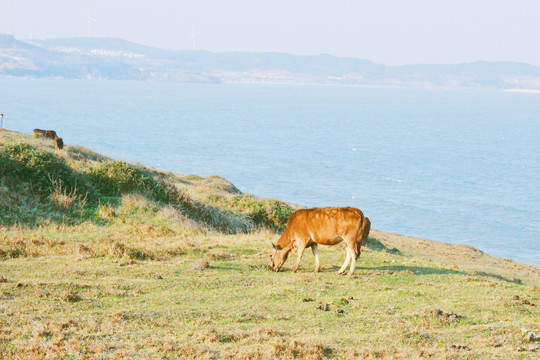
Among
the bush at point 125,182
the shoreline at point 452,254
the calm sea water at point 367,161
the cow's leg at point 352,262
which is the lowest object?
the calm sea water at point 367,161

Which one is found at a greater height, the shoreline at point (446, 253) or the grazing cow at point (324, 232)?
the grazing cow at point (324, 232)

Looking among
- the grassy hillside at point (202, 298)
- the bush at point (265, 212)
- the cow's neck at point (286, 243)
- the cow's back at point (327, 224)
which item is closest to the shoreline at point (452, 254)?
the bush at point (265, 212)

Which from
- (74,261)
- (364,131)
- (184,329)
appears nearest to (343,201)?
(74,261)

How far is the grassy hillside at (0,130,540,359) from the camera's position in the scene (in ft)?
33.2

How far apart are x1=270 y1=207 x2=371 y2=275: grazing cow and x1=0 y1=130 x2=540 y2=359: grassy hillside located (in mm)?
461

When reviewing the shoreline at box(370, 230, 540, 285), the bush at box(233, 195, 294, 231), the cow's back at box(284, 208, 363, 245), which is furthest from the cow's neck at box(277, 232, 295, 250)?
the shoreline at box(370, 230, 540, 285)

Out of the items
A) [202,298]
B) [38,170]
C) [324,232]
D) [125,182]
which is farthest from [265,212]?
[202,298]

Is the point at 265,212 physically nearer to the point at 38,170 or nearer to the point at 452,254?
the point at 38,170

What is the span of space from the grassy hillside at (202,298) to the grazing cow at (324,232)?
1.51ft

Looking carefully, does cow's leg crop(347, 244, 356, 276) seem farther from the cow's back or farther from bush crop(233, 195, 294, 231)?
bush crop(233, 195, 294, 231)

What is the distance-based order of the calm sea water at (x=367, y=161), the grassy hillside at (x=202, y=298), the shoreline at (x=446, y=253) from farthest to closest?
the calm sea water at (x=367, y=161), the shoreline at (x=446, y=253), the grassy hillside at (x=202, y=298)

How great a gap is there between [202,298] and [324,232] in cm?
392

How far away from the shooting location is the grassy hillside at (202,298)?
10.1m

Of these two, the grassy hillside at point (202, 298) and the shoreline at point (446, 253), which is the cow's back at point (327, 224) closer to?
the grassy hillside at point (202, 298)
